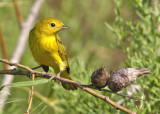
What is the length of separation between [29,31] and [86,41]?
1628mm

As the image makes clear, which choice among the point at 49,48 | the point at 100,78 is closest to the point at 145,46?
the point at 49,48

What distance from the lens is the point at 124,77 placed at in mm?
1400

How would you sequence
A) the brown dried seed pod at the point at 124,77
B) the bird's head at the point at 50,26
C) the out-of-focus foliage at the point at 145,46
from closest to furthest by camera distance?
the brown dried seed pod at the point at 124,77 → the out-of-focus foliage at the point at 145,46 → the bird's head at the point at 50,26

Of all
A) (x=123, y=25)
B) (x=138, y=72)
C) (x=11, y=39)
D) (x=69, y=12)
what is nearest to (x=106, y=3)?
(x=69, y=12)

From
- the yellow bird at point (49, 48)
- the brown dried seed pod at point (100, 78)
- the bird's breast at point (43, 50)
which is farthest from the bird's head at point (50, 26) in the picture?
the brown dried seed pod at point (100, 78)

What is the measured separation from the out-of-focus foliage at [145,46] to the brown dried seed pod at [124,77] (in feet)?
2.94

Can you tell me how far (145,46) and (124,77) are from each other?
1371mm

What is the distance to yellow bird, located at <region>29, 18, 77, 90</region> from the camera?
3.08 metres

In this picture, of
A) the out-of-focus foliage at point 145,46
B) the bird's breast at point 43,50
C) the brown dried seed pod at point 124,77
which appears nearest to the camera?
the brown dried seed pod at point 124,77

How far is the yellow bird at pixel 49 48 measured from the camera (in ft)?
10.1

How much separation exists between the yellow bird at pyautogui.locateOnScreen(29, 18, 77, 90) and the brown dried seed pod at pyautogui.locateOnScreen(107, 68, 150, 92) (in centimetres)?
155

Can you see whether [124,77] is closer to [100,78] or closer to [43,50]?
[100,78]

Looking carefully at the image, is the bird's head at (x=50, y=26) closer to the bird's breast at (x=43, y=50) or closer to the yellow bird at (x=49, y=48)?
the yellow bird at (x=49, y=48)

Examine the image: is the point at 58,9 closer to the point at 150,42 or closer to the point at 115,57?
the point at 115,57
